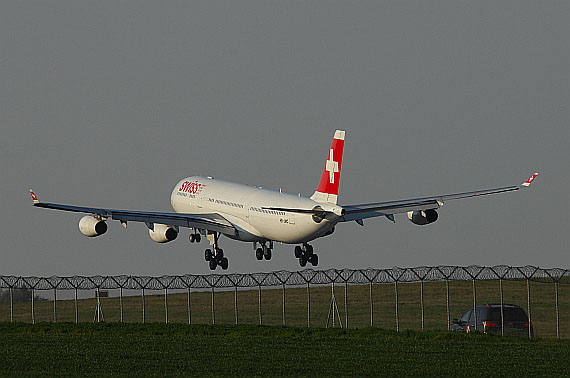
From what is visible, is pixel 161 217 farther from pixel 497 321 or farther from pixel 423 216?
pixel 497 321

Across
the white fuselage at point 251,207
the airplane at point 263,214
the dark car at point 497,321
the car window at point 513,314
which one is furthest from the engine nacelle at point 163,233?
the car window at point 513,314

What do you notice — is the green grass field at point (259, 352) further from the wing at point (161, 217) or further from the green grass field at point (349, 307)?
the green grass field at point (349, 307)

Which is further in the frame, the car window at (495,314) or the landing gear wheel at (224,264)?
the landing gear wheel at (224,264)

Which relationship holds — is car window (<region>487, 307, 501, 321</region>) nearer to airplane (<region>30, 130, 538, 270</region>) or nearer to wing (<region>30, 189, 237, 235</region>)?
airplane (<region>30, 130, 538, 270</region>)

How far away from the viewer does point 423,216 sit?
257 ft

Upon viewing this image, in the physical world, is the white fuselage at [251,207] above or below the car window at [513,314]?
above

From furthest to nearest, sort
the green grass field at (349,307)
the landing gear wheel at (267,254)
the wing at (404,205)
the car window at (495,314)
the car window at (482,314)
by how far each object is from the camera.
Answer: the green grass field at (349,307)
the landing gear wheel at (267,254)
the wing at (404,205)
the car window at (482,314)
the car window at (495,314)

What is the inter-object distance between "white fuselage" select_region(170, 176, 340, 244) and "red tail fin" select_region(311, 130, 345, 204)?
1.37 meters

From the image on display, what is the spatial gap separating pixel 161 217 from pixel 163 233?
1898mm

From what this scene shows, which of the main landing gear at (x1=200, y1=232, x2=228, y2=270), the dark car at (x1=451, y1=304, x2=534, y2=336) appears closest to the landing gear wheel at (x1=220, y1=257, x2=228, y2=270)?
the main landing gear at (x1=200, y1=232, x2=228, y2=270)

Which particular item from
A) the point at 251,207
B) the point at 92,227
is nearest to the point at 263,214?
the point at 251,207

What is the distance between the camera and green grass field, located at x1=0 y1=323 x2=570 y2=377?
1762 inches

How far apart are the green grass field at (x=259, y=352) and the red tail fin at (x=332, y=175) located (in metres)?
13.1

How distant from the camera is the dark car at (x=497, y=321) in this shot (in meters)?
62.4
